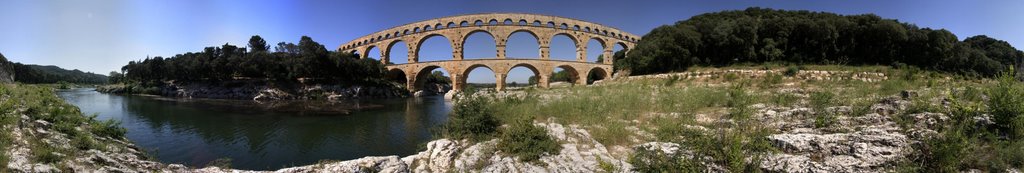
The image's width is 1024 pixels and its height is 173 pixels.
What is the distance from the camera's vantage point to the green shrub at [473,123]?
725cm

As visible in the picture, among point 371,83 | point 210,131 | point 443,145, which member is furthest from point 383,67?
point 443,145

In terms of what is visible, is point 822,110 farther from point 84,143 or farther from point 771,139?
point 84,143

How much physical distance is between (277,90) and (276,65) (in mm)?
3335

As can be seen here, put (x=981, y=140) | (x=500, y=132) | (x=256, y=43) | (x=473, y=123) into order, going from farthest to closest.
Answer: (x=256, y=43) → (x=473, y=123) → (x=500, y=132) → (x=981, y=140)

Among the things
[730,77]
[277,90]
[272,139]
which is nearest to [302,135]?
[272,139]

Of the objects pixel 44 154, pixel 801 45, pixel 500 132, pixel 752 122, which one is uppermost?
pixel 801 45

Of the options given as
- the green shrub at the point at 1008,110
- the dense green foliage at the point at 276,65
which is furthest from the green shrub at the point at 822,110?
the dense green foliage at the point at 276,65

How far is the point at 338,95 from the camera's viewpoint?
37.6 meters

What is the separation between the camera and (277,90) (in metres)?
37.3

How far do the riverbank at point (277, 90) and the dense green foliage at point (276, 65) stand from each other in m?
1.21

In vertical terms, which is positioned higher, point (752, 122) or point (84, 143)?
point (752, 122)

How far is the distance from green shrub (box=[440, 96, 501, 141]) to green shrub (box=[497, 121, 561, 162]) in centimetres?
109

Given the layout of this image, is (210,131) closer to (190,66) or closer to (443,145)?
(443,145)

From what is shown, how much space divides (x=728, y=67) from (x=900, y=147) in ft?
58.9
